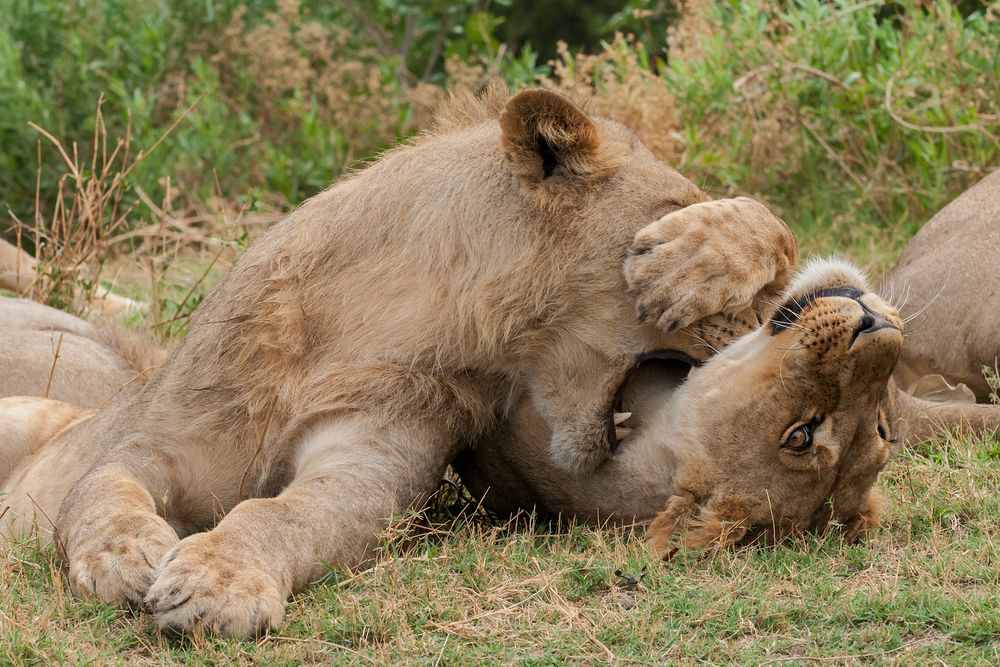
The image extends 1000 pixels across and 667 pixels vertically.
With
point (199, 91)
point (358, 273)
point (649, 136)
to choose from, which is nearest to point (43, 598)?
point (358, 273)

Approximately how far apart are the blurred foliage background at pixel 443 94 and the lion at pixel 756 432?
2.78m

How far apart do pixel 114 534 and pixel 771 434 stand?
1.43 metres

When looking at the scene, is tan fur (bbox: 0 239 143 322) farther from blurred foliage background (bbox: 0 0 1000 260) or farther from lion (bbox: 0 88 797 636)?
lion (bbox: 0 88 797 636)

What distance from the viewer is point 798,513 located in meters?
3.28

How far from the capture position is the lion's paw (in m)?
2.97

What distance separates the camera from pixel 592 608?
3000 mm

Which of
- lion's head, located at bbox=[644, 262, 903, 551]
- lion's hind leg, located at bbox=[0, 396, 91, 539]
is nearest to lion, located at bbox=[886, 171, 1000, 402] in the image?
lion's head, located at bbox=[644, 262, 903, 551]

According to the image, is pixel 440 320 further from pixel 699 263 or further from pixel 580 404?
pixel 699 263

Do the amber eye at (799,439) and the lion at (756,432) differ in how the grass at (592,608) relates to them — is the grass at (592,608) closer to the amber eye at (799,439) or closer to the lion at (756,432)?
the lion at (756,432)

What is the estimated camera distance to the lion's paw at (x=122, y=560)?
2.97m

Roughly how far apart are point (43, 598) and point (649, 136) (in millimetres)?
4528

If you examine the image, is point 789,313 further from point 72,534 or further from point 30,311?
point 30,311

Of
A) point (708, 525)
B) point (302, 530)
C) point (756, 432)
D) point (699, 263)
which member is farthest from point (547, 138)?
point (302, 530)

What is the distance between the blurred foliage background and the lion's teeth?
2750mm
